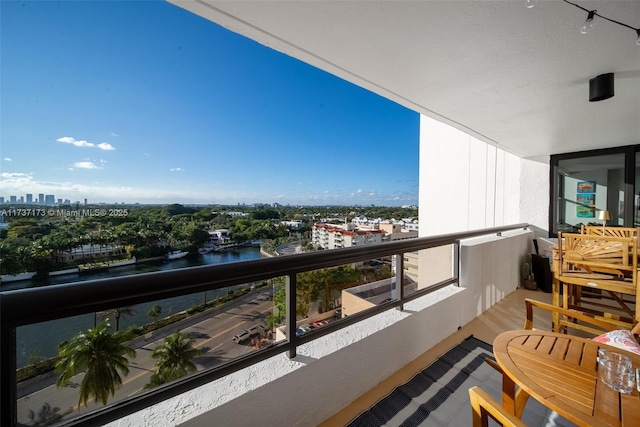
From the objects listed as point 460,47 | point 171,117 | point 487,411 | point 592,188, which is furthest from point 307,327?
point 171,117

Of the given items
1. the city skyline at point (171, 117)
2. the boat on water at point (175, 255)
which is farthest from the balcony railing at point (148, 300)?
the boat on water at point (175, 255)

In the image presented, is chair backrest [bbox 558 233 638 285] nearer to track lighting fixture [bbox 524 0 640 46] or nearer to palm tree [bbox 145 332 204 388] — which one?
track lighting fixture [bbox 524 0 640 46]

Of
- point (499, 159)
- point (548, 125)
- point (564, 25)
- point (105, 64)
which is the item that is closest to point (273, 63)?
point (105, 64)

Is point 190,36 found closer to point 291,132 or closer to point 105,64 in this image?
point 105,64

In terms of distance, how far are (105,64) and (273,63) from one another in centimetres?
687

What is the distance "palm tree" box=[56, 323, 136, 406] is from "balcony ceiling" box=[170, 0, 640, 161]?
5.18ft

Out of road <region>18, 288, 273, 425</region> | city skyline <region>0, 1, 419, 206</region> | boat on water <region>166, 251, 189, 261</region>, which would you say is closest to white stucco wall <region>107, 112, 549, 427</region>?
road <region>18, 288, 273, 425</region>

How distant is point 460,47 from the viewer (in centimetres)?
165

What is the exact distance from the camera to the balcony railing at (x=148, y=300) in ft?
2.81

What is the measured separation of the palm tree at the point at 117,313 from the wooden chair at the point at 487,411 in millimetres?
1422

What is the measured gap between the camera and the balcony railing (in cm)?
86

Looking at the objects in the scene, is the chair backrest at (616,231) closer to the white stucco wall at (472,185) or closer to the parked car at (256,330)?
the white stucco wall at (472,185)

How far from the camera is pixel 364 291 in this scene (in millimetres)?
2150

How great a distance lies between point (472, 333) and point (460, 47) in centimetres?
284
